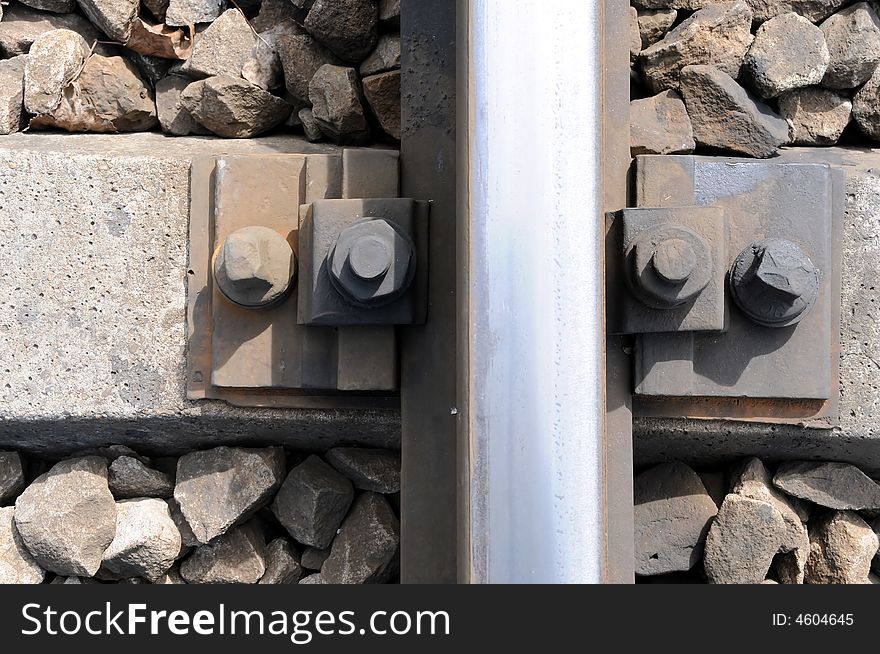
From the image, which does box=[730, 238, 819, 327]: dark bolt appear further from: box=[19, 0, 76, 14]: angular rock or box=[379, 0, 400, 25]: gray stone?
box=[19, 0, 76, 14]: angular rock

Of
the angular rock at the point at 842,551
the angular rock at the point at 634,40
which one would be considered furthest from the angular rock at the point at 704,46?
the angular rock at the point at 842,551

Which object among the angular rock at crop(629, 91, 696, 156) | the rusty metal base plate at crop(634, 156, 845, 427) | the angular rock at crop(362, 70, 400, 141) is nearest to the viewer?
the rusty metal base plate at crop(634, 156, 845, 427)

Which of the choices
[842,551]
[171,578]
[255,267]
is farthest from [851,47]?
[171,578]

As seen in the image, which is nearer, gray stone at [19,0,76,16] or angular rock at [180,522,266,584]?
angular rock at [180,522,266,584]

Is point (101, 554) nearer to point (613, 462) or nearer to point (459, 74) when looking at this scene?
point (613, 462)

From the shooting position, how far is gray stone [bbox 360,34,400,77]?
181 centimetres

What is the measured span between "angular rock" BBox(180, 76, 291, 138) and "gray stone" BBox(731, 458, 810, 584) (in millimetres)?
1340

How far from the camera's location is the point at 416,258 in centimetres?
153

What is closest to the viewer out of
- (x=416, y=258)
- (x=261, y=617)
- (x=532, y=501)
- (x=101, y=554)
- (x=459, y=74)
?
(x=532, y=501)

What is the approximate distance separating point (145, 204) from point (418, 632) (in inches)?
41.1

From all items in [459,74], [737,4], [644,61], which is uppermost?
[737,4]

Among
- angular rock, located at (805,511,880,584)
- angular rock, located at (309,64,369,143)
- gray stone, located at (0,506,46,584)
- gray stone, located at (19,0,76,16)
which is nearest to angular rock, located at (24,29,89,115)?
gray stone, located at (19,0,76,16)

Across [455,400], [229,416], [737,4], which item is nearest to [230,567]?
[229,416]

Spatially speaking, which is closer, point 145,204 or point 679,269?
point 679,269
